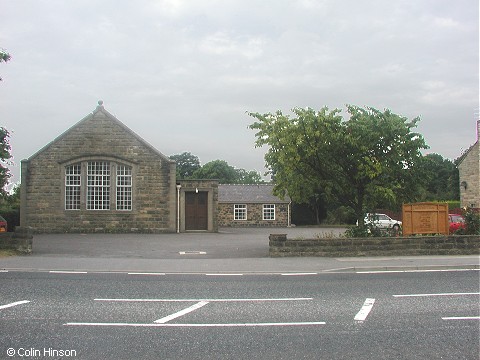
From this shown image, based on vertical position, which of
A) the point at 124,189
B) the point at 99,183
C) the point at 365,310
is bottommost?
the point at 365,310

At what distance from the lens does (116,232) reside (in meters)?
30.5

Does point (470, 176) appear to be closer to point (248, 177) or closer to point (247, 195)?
point (247, 195)

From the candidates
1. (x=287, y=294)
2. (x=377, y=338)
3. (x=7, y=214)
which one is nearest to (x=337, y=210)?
(x=7, y=214)

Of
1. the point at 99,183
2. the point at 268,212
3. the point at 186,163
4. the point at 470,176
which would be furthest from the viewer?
the point at 186,163

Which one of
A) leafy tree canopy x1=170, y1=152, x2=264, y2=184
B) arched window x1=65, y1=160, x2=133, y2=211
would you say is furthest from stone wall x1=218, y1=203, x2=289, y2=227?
leafy tree canopy x1=170, y1=152, x2=264, y2=184

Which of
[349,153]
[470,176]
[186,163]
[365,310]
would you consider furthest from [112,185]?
[186,163]

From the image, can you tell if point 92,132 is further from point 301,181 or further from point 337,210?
point 337,210

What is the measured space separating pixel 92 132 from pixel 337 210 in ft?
91.4

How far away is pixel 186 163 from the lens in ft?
340

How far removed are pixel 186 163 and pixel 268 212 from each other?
2230 inches

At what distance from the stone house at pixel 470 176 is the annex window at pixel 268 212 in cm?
1713

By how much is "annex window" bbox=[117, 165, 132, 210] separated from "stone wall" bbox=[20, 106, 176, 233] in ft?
0.92

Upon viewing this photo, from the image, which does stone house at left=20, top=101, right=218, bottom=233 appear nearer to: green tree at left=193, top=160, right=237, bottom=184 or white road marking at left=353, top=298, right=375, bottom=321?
white road marking at left=353, top=298, right=375, bottom=321

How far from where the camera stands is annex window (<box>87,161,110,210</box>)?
3081 centimetres
